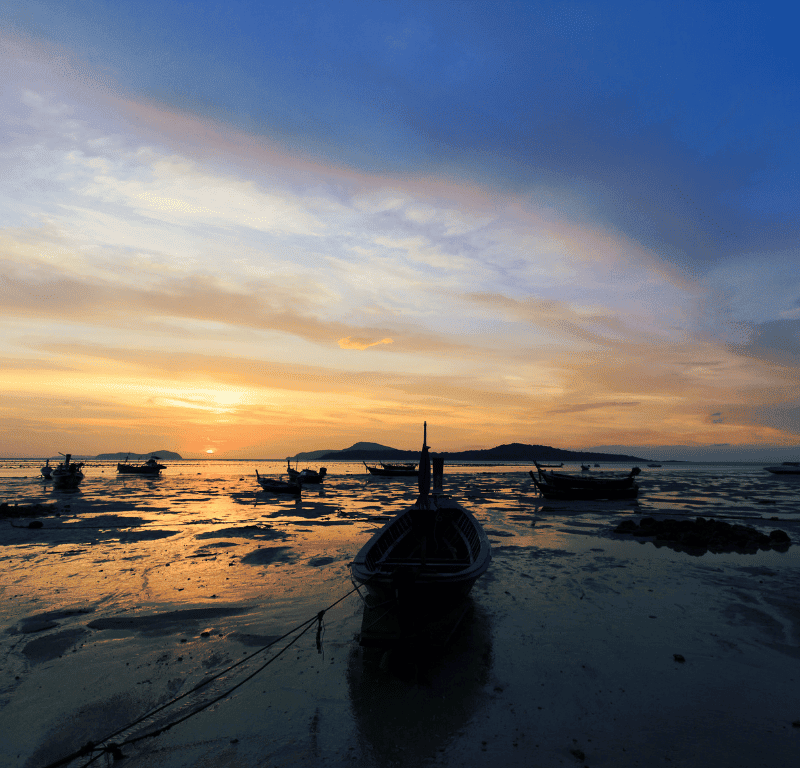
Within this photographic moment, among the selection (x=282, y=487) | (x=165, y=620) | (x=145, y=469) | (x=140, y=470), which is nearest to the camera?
(x=165, y=620)

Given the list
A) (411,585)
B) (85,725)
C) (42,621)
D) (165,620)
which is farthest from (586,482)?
(85,725)

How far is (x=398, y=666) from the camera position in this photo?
27.7 ft

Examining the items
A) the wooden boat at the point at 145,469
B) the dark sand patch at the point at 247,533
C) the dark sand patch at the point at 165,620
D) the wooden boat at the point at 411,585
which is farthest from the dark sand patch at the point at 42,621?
the wooden boat at the point at 145,469

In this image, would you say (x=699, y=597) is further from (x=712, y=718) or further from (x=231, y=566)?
(x=231, y=566)

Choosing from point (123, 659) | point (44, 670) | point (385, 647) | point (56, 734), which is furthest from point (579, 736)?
point (44, 670)

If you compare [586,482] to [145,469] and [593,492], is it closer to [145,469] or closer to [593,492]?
[593,492]

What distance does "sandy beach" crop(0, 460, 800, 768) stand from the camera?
21.1 ft

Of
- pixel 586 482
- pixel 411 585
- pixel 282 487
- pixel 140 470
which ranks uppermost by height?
pixel 411 585

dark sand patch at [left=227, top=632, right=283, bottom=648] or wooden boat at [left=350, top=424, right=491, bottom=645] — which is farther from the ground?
wooden boat at [left=350, top=424, right=491, bottom=645]

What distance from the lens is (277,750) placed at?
6.33m

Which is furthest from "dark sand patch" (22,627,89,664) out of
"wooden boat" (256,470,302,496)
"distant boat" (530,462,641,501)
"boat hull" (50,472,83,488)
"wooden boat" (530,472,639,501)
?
"boat hull" (50,472,83,488)

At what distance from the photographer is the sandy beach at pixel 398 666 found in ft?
21.1

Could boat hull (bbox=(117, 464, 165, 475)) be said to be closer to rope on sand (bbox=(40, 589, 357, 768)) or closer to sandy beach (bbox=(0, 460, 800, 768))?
sandy beach (bbox=(0, 460, 800, 768))

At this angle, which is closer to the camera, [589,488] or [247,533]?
[247,533]
